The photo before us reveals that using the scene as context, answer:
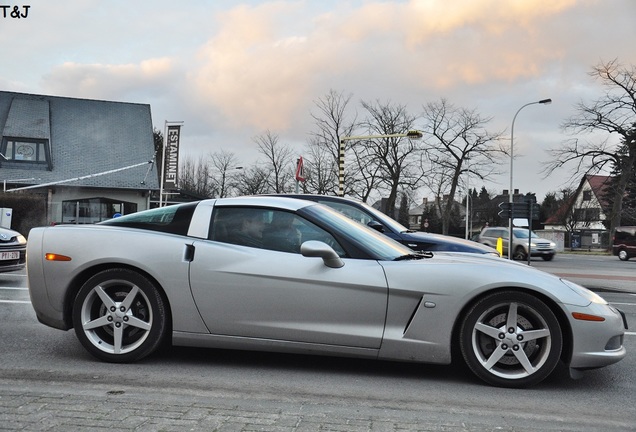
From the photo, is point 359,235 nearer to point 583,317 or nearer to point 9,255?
point 583,317

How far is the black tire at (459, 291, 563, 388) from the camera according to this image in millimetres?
4293

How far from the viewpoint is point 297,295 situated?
448 cm

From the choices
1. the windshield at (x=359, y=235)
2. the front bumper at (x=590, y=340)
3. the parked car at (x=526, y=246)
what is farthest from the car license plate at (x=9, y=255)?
the parked car at (x=526, y=246)

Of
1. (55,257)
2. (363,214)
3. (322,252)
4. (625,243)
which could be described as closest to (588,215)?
(625,243)

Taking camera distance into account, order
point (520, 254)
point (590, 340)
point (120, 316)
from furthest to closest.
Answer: point (520, 254), point (120, 316), point (590, 340)

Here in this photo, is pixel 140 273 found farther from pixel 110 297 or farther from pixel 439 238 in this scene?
pixel 439 238

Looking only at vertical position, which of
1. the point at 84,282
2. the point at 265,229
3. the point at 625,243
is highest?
the point at 265,229

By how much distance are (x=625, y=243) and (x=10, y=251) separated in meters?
33.0

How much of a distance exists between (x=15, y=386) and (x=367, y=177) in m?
41.0

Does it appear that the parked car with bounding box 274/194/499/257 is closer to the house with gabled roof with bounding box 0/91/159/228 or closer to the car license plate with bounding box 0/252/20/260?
the car license plate with bounding box 0/252/20/260

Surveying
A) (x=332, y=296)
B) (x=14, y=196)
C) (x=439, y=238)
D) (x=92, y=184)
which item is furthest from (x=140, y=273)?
(x=92, y=184)

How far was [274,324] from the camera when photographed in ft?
14.8

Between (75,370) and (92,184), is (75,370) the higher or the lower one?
the lower one

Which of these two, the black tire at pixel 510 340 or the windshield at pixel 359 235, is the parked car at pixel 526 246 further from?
the black tire at pixel 510 340
